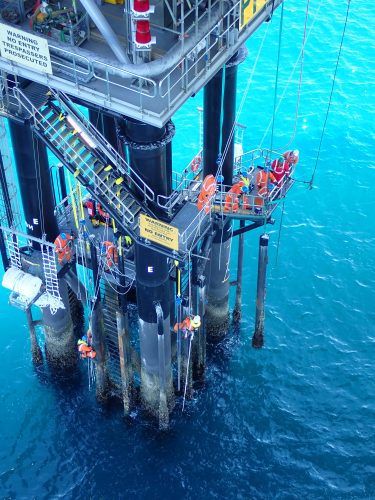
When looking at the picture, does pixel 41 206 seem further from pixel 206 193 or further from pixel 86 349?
pixel 206 193

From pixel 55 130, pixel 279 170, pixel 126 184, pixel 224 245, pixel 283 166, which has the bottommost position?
pixel 224 245

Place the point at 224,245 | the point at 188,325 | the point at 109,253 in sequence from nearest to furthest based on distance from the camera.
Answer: the point at 109,253 → the point at 188,325 → the point at 224,245

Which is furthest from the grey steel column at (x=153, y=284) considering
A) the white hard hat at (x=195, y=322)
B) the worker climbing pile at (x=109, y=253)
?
the worker climbing pile at (x=109, y=253)

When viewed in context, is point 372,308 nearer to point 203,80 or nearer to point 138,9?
point 203,80

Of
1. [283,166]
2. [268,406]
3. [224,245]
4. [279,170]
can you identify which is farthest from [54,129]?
[268,406]

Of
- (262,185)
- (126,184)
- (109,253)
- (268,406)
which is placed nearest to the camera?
(126,184)

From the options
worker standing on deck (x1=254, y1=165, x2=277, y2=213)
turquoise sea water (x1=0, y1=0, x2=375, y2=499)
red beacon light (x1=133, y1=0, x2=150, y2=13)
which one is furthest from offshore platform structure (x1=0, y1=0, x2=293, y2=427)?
turquoise sea water (x1=0, y1=0, x2=375, y2=499)
